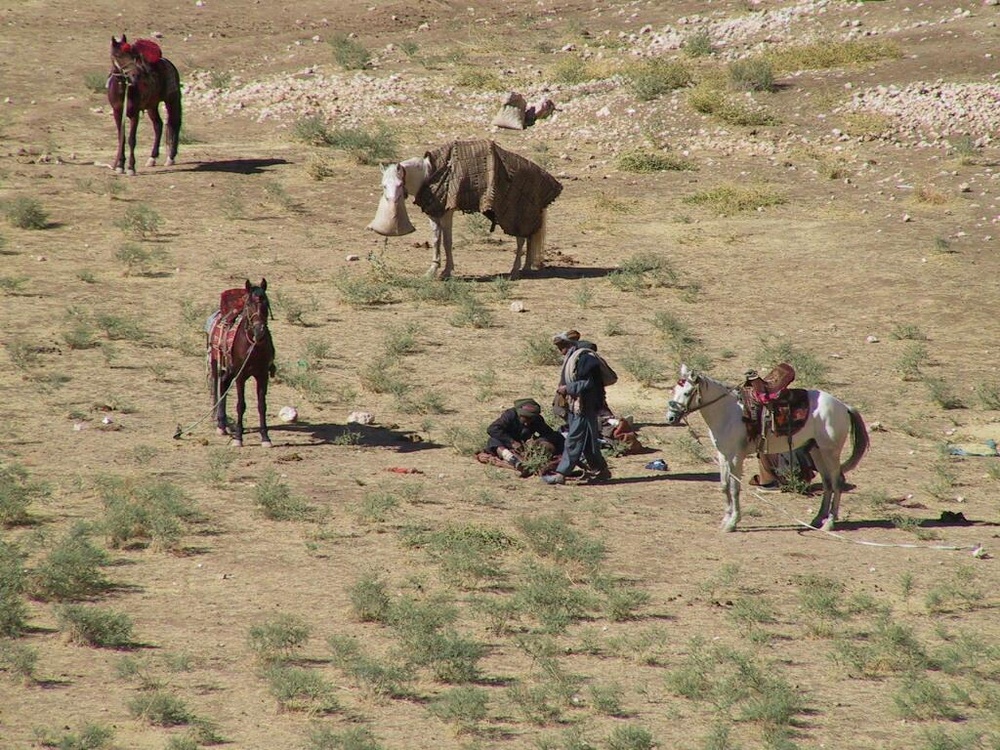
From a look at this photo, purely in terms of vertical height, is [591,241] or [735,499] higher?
[591,241]

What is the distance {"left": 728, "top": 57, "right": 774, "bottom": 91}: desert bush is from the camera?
26.2m

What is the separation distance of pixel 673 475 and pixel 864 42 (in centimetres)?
1771

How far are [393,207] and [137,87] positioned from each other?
22.2 ft

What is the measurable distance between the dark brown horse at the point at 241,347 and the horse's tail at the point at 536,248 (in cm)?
710

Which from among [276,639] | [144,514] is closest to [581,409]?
[144,514]

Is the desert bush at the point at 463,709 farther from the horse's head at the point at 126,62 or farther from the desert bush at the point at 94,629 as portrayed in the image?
the horse's head at the point at 126,62

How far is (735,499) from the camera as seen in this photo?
37.7 ft

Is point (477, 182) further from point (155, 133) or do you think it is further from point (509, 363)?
point (155, 133)

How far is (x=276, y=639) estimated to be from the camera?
8.68m

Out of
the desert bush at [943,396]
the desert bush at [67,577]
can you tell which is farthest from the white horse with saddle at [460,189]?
the desert bush at [67,577]

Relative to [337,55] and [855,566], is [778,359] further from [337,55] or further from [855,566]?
[337,55]

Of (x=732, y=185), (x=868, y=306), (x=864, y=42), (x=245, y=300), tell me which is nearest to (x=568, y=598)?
(x=245, y=300)

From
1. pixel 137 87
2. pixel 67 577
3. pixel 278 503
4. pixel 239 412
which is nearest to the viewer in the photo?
pixel 67 577

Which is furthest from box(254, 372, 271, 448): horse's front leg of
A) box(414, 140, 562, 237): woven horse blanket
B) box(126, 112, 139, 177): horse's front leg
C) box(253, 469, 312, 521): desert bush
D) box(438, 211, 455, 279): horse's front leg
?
box(126, 112, 139, 177): horse's front leg
